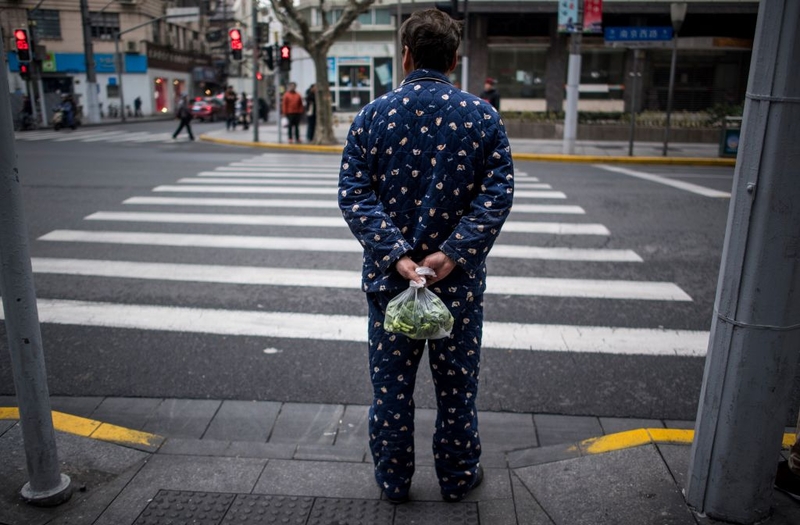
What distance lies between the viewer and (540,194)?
1138 centimetres

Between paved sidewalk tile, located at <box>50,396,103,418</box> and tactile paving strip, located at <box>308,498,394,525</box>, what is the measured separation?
5.85 feet

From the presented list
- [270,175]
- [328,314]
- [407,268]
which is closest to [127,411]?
[328,314]

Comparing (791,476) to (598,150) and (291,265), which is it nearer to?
(291,265)

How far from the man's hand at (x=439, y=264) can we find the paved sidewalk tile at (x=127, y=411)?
7.10ft

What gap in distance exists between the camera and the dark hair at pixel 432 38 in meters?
2.55

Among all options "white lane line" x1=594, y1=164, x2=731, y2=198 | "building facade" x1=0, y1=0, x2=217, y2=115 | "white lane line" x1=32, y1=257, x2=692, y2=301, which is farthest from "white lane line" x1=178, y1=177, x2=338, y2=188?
"building facade" x1=0, y1=0, x2=217, y2=115

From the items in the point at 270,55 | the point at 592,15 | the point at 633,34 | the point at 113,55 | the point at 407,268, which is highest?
the point at 113,55

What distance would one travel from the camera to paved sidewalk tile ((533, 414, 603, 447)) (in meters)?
3.65

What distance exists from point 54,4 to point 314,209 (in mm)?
35343

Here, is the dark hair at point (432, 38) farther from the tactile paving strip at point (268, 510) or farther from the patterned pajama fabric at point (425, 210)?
the tactile paving strip at point (268, 510)

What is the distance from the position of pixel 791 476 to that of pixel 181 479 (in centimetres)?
270

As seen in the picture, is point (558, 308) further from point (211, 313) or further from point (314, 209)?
point (314, 209)

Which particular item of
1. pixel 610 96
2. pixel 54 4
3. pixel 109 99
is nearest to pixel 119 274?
pixel 610 96

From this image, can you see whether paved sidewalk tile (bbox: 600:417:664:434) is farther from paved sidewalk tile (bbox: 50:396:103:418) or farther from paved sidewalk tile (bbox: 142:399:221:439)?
paved sidewalk tile (bbox: 50:396:103:418)
